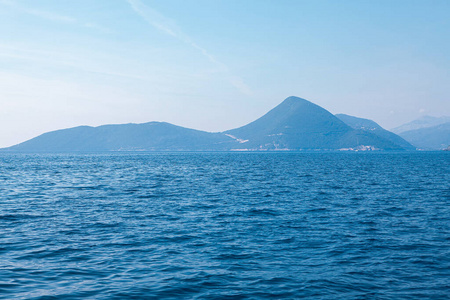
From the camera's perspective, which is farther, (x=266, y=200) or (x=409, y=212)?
(x=266, y=200)

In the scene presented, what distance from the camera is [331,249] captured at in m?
20.5

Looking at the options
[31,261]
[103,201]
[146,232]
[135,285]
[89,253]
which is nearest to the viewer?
[135,285]

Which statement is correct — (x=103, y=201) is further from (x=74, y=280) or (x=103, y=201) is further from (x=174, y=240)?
(x=74, y=280)

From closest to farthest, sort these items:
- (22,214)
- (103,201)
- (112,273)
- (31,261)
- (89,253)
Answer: (112,273) → (31,261) → (89,253) → (22,214) → (103,201)

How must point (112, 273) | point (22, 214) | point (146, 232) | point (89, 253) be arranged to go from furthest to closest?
point (22, 214), point (146, 232), point (89, 253), point (112, 273)

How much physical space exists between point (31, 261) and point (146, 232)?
736 centimetres

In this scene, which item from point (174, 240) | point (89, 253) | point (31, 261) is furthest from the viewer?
point (174, 240)

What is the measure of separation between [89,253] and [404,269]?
1456 centimetres

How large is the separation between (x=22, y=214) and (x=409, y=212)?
30188mm

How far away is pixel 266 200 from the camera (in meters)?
39.7

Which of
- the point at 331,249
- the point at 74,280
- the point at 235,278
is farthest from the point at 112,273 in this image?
the point at 331,249

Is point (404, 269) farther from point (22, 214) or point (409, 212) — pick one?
point (22, 214)

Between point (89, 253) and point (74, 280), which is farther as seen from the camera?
point (89, 253)

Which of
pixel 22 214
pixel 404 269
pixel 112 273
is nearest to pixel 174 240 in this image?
pixel 112 273
